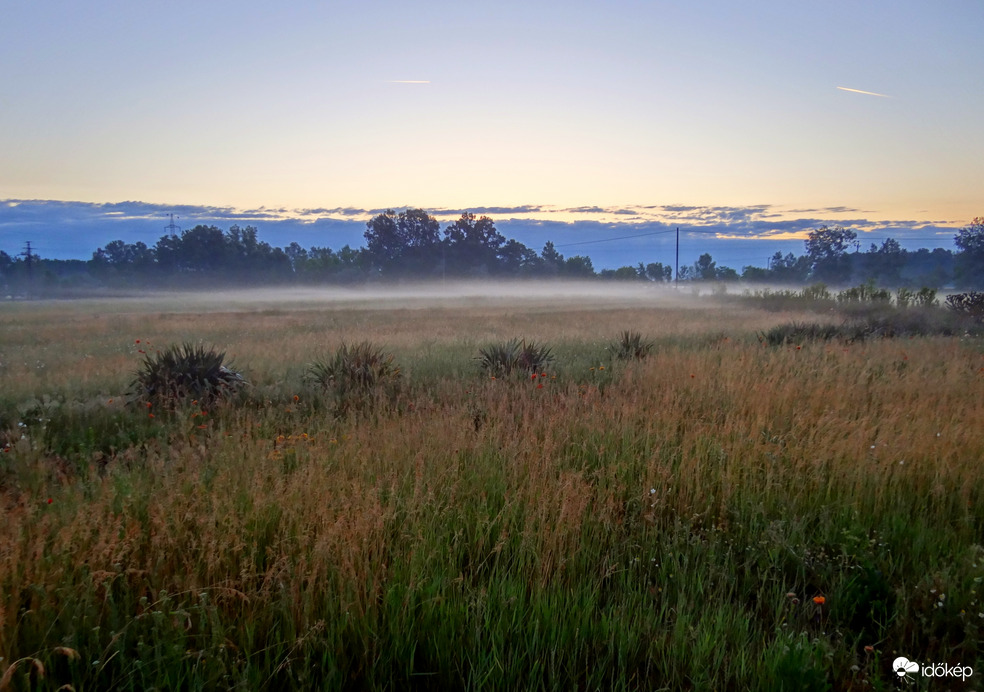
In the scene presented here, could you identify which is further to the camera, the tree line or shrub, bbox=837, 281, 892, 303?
the tree line

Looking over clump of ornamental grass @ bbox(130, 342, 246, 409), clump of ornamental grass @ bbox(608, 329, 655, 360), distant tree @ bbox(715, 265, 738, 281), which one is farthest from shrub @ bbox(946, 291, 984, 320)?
distant tree @ bbox(715, 265, 738, 281)

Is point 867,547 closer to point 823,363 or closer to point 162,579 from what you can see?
point 162,579

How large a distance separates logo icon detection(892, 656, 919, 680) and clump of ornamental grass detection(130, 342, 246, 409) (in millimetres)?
8176

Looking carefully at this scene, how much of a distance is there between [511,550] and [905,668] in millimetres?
2195

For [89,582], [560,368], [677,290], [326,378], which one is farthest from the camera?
[677,290]

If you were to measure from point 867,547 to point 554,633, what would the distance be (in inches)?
98.4

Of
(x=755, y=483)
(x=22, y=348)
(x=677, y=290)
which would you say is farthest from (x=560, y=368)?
(x=677, y=290)

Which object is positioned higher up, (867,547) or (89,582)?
(89,582)

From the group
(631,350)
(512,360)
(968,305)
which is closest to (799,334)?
(631,350)

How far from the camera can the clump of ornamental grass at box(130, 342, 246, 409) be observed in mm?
8695

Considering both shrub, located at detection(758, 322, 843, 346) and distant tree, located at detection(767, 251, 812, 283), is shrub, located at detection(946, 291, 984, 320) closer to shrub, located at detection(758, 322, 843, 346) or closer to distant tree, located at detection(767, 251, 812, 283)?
shrub, located at detection(758, 322, 843, 346)

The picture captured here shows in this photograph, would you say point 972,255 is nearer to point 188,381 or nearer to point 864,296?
point 864,296

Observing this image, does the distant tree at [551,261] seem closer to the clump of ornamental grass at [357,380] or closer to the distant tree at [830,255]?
the distant tree at [830,255]

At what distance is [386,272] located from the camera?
95.0m
